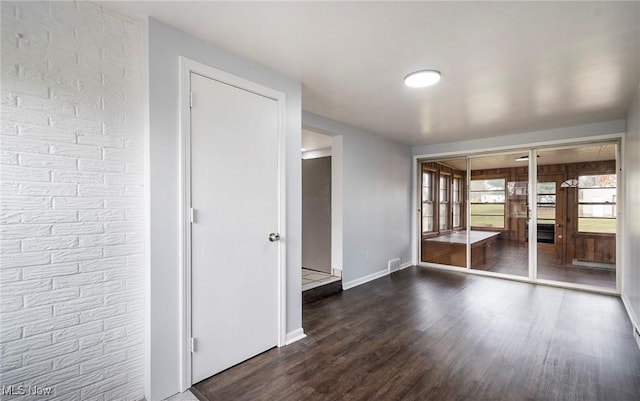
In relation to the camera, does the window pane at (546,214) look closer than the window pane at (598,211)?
No

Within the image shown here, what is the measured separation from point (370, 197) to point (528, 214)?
2644 mm

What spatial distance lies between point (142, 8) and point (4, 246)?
1.54 metres

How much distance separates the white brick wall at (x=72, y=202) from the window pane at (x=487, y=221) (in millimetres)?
5395

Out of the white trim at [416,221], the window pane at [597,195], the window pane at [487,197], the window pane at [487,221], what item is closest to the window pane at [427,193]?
the white trim at [416,221]

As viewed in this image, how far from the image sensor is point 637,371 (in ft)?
7.14

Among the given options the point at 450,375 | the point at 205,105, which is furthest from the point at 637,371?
the point at 205,105

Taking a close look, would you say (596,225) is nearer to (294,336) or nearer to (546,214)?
(546,214)

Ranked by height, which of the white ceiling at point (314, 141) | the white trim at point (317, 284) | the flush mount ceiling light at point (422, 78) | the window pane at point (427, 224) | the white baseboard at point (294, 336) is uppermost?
the flush mount ceiling light at point (422, 78)

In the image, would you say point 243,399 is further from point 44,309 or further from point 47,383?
point 44,309

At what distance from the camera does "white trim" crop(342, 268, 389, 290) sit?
169 inches

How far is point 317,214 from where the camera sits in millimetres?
4832

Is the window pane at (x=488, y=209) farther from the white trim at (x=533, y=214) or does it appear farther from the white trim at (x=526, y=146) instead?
the white trim at (x=526, y=146)

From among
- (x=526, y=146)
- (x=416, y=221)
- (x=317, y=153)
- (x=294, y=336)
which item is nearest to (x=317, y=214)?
(x=317, y=153)

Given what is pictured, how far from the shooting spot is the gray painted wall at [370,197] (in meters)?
4.30
